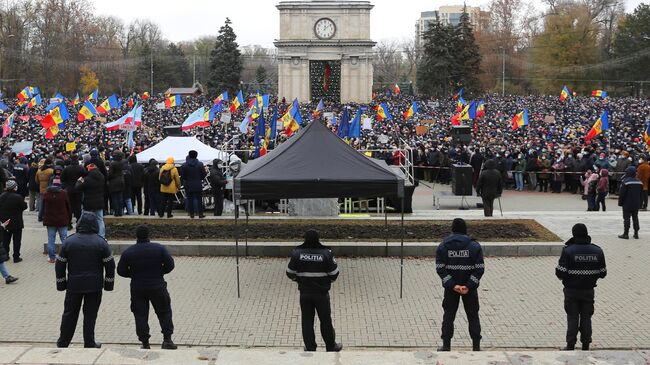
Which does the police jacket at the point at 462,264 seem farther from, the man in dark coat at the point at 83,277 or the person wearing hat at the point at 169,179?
the person wearing hat at the point at 169,179

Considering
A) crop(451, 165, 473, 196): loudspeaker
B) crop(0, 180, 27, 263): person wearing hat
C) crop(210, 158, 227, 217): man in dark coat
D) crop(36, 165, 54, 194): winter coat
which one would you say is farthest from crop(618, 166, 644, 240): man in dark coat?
crop(36, 165, 54, 194): winter coat

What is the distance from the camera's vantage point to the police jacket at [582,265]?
8109 millimetres

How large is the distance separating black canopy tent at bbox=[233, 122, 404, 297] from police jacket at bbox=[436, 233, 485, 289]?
8.69 feet

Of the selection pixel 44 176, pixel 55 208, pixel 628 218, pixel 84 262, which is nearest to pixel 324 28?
pixel 44 176

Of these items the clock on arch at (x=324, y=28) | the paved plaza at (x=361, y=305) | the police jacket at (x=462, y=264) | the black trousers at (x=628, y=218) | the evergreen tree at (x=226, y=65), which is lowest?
the paved plaza at (x=361, y=305)

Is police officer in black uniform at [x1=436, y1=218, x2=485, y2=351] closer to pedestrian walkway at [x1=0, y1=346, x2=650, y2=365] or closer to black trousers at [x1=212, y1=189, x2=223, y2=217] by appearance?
pedestrian walkway at [x1=0, y1=346, x2=650, y2=365]

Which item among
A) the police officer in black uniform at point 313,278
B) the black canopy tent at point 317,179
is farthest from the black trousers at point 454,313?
the black canopy tent at point 317,179

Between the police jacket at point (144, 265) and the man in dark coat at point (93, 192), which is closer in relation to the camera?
the police jacket at point (144, 265)

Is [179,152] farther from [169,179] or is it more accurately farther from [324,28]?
[324,28]

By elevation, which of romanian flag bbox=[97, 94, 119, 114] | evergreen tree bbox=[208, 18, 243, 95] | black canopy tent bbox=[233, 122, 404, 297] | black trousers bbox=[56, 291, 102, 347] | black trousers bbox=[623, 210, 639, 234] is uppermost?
evergreen tree bbox=[208, 18, 243, 95]

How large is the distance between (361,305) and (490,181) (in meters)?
7.82

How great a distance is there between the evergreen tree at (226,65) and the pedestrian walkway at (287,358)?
6895 cm

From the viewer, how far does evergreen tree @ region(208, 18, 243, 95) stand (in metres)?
74.0

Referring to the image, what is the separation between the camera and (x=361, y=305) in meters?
10.5
